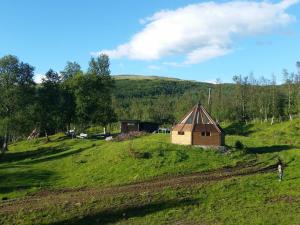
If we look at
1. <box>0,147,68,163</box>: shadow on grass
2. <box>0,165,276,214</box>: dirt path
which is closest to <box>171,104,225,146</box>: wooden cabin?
<box>0,165,276,214</box>: dirt path

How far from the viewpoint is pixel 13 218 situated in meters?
33.2

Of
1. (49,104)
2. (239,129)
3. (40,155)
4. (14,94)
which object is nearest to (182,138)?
(40,155)

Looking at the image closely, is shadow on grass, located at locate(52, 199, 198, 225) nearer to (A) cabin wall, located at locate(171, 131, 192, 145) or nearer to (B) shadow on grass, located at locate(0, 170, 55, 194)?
(B) shadow on grass, located at locate(0, 170, 55, 194)

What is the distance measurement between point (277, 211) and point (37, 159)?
3532cm

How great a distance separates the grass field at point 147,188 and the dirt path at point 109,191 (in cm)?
9

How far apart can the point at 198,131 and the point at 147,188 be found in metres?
18.0

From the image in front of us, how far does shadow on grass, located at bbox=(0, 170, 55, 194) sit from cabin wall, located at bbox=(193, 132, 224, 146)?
57.8 ft

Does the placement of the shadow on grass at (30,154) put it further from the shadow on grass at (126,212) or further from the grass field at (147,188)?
the shadow on grass at (126,212)

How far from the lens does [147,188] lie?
4003 centimetres

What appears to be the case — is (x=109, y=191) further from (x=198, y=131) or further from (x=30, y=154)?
(x=30, y=154)

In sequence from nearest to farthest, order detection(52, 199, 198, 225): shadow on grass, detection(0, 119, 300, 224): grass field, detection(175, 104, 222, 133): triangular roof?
1. detection(52, 199, 198, 225): shadow on grass
2. detection(0, 119, 300, 224): grass field
3. detection(175, 104, 222, 133): triangular roof

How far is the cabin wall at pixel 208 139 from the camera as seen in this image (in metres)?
56.3

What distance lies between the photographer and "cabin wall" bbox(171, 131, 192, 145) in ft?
186

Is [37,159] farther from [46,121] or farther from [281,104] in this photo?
[281,104]
